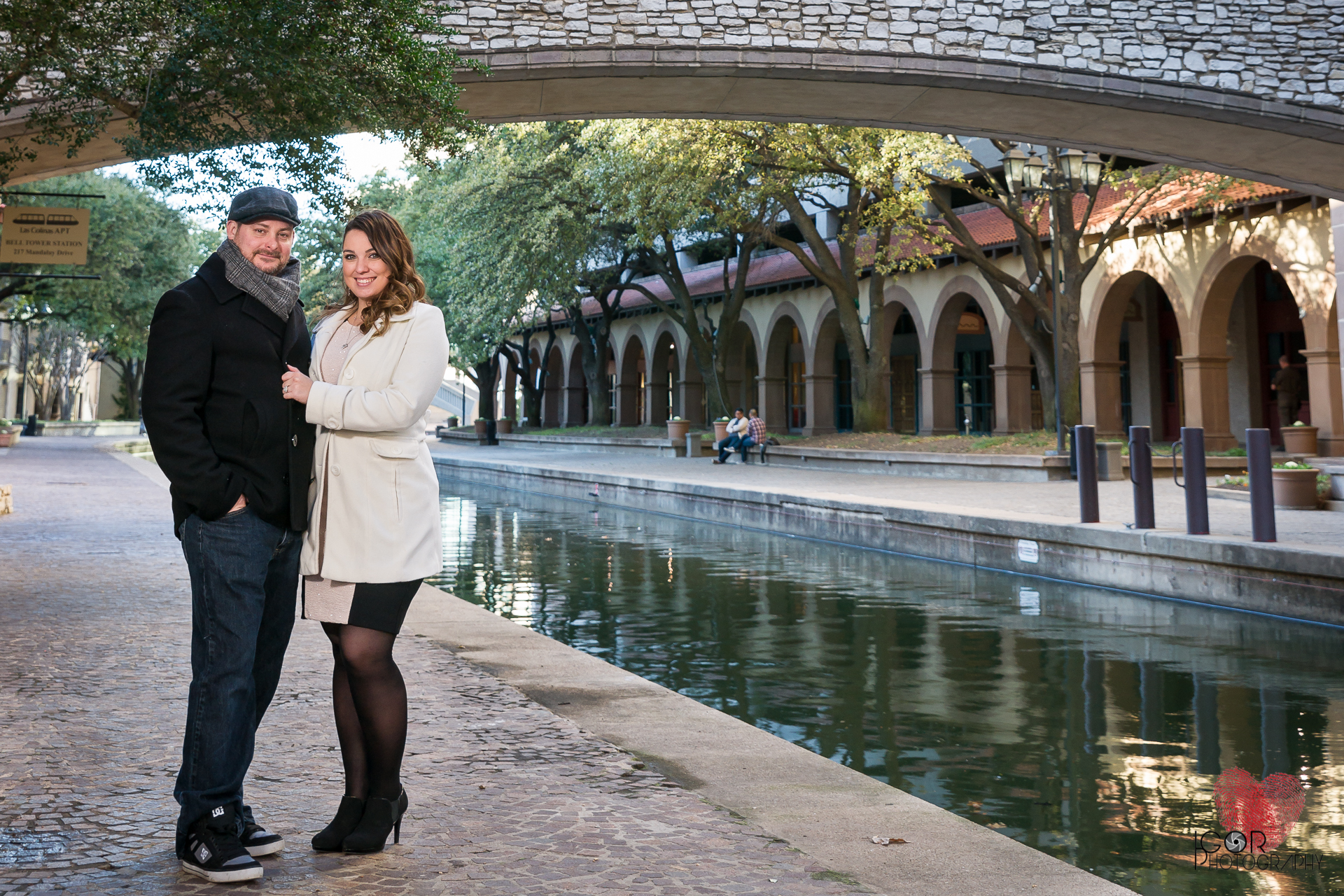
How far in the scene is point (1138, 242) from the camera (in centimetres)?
2464

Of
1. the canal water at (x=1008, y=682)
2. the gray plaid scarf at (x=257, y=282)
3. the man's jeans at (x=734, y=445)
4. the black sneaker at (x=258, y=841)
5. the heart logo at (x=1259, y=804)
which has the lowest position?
the heart logo at (x=1259, y=804)

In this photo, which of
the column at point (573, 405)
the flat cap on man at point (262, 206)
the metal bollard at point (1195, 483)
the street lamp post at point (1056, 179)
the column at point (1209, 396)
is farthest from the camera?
the column at point (573, 405)

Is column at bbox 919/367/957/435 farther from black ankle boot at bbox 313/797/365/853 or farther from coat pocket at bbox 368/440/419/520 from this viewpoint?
black ankle boot at bbox 313/797/365/853

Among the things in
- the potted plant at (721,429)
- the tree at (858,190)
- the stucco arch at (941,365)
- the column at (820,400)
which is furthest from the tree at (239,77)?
the column at (820,400)

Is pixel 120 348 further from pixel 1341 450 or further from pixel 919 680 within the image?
pixel 919 680

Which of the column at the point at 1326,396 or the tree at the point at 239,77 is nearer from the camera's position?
the tree at the point at 239,77

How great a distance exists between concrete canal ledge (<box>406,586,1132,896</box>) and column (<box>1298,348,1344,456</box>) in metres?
18.9

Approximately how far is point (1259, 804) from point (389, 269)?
410 centimetres

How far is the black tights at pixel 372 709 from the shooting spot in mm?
3242

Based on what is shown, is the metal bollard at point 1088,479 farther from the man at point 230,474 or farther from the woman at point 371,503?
the man at point 230,474

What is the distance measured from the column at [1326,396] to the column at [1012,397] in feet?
25.2

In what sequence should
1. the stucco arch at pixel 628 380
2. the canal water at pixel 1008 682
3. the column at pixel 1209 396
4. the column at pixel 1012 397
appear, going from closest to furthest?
the canal water at pixel 1008 682
the column at pixel 1209 396
the column at pixel 1012 397
the stucco arch at pixel 628 380

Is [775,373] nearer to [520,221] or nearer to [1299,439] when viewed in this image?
[520,221]

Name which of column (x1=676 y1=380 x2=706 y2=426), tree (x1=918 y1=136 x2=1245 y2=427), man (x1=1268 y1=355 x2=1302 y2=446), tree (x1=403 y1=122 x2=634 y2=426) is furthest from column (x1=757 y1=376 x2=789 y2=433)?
man (x1=1268 y1=355 x2=1302 y2=446)
